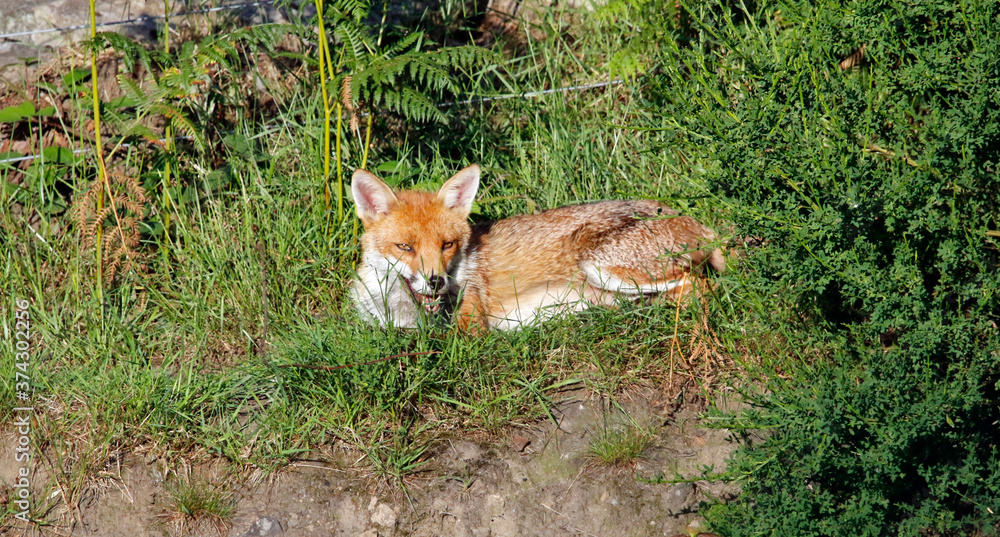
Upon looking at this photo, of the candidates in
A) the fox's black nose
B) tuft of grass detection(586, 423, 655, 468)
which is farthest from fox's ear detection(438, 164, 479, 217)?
tuft of grass detection(586, 423, 655, 468)

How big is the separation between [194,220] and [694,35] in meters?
3.97

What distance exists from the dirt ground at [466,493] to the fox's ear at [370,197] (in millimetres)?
1582

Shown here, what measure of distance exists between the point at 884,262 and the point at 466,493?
218 cm

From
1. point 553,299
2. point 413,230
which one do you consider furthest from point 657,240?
point 413,230

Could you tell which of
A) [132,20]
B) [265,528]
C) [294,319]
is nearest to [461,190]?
[294,319]

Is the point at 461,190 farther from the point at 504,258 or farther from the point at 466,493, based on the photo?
the point at 466,493

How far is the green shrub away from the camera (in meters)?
2.84

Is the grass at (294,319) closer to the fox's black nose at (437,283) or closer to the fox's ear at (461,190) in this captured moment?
the fox's ear at (461,190)

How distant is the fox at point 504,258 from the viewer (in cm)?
468

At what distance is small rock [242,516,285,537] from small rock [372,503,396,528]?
0.44 meters

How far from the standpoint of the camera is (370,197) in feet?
15.8

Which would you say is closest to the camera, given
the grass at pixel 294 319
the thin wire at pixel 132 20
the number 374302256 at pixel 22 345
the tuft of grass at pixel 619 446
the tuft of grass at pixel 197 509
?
the tuft of grass at pixel 197 509

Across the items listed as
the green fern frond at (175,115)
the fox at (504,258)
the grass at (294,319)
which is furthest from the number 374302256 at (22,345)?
the fox at (504,258)

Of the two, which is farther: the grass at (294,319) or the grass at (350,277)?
the grass at (294,319)
